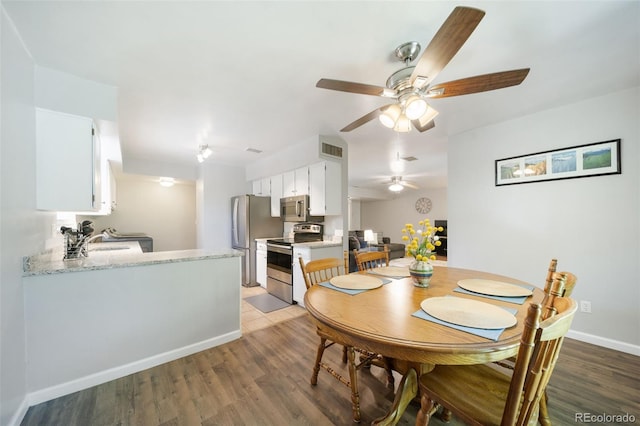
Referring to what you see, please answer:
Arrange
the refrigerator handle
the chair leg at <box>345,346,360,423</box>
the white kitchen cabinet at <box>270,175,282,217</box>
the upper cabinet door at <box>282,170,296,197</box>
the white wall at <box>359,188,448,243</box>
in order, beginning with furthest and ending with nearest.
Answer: the white wall at <box>359,188,448,243</box> → the refrigerator handle → the white kitchen cabinet at <box>270,175,282,217</box> → the upper cabinet door at <box>282,170,296,197</box> → the chair leg at <box>345,346,360,423</box>

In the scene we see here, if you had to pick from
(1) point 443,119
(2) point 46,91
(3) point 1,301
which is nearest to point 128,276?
(3) point 1,301

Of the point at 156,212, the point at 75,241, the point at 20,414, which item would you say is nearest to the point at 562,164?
the point at 75,241

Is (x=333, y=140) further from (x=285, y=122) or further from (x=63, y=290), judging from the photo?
(x=63, y=290)

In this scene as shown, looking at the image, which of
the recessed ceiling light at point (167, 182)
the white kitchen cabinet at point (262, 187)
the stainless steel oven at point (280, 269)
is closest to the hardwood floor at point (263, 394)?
the stainless steel oven at point (280, 269)

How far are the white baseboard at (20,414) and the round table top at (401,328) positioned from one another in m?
1.81

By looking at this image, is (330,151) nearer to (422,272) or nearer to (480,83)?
(480,83)

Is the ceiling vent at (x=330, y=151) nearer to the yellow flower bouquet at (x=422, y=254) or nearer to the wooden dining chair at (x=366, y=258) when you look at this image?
the wooden dining chair at (x=366, y=258)

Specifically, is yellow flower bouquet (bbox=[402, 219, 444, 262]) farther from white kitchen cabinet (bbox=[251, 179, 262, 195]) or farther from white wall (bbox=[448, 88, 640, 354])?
white kitchen cabinet (bbox=[251, 179, 262, 195])

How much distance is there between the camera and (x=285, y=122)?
288 centimetres

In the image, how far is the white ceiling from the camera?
134 centimetres

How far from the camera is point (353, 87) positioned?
5.00 ft

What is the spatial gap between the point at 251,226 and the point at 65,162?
2.81 metres

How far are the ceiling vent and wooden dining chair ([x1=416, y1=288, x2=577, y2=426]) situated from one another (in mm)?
2770

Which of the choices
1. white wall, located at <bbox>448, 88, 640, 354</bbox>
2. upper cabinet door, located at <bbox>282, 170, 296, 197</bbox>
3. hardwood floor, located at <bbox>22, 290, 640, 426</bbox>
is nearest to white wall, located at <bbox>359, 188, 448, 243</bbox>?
white wall, located at <bbox>448, 88, 640, 354</bbox>
